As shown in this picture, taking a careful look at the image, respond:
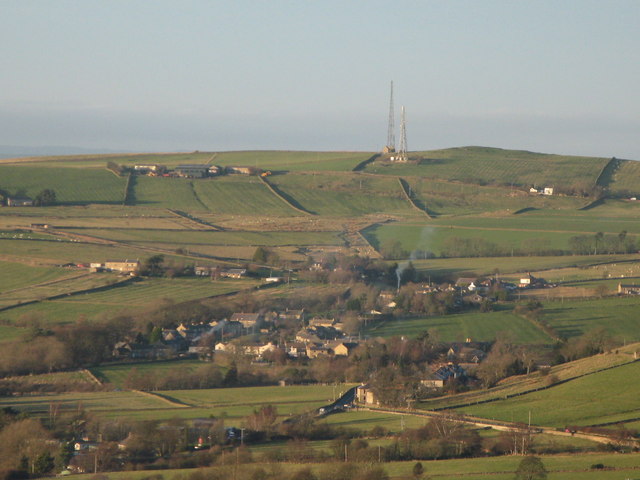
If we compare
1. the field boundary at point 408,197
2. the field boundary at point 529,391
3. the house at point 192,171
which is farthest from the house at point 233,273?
the house at point 192,171

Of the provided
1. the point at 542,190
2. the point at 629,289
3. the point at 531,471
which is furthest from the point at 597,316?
the point at 542,190

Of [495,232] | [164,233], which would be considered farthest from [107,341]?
[495,232]

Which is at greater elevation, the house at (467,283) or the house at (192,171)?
the house at (192,171)

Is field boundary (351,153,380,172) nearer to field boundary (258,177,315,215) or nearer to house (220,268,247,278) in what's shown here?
field boundary (258,177,315,215)

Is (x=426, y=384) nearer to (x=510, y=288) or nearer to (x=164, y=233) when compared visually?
(x=510, y=288)

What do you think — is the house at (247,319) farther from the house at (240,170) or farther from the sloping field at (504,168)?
the house at (240,170)
